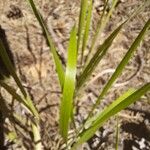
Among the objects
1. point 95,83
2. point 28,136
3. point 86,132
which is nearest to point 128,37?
point 95,83

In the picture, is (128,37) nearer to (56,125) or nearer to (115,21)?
(115,21)

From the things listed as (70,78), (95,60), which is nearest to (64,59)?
(95,60)

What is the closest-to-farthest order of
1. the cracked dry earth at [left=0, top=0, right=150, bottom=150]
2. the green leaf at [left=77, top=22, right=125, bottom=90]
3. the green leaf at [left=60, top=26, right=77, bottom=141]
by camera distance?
the green leaf at [left=60, top=26, right=77, bottom=141] → the green leaf at [left=77, top=22, right=125, bottom=90] → the cracked dry earth at [left=0, top=0, right=150, bottom=150]

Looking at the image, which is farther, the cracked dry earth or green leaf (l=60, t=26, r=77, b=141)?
the cracked dry earth

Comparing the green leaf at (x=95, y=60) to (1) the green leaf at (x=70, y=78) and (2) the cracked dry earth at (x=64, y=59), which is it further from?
(2) the cracked dry earth at (x=64, y=59)

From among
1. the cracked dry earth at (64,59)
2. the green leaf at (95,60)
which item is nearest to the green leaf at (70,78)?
the green leaf at (95,60)

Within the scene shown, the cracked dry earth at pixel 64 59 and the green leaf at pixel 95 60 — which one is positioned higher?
the green leaf at pixel 95 60

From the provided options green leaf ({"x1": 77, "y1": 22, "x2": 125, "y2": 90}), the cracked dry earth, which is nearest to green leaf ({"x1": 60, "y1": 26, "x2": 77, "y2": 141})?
green leaf ({"x1": 77, "y1": 22, "x2": 125, "y2": 90})

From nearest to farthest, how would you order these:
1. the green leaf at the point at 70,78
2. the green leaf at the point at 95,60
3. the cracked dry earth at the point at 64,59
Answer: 1. the green leaf at the point at 70,78
2. the green leaf at the point at 95,60
3. the cracked dry earth at the point at 64,59

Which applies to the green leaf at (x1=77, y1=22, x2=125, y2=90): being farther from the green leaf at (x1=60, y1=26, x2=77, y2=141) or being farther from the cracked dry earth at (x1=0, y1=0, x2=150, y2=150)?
the cracked dry earth at (x1=0, y1=0, x2=150, y2=150)

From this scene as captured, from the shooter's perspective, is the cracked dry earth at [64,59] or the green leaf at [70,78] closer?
the green leaf at [70,78]
